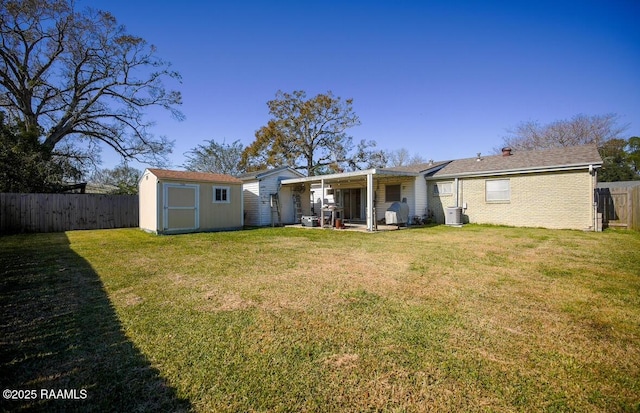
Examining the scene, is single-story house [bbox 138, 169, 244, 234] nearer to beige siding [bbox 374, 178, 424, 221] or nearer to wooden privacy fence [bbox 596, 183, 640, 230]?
beige siding [bbox 374, 178, 424, 221]

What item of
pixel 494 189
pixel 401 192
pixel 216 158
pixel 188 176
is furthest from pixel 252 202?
pixel 216 158

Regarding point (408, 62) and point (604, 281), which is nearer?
point (604, 281)

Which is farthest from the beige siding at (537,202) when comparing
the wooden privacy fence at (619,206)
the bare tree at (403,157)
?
the bare tree at (403,157)

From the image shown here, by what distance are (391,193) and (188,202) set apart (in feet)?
33.9

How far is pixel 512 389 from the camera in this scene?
6.33 ft

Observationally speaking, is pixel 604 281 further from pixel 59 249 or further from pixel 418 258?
pixel 59 249

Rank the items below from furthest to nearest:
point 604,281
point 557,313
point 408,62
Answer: point 408,62
point 604,281
point 557,313

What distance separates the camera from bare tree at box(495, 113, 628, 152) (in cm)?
2544

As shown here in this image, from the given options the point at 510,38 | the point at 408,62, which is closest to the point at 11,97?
the point at 408,62

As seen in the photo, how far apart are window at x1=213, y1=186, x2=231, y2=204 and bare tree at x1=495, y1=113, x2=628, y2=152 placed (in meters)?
30.4

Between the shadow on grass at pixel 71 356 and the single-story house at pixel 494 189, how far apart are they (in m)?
9.50

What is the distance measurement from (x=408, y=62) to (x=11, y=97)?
75.2ft

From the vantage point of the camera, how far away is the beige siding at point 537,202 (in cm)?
1100

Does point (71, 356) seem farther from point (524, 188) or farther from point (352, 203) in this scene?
point (352, 203)
